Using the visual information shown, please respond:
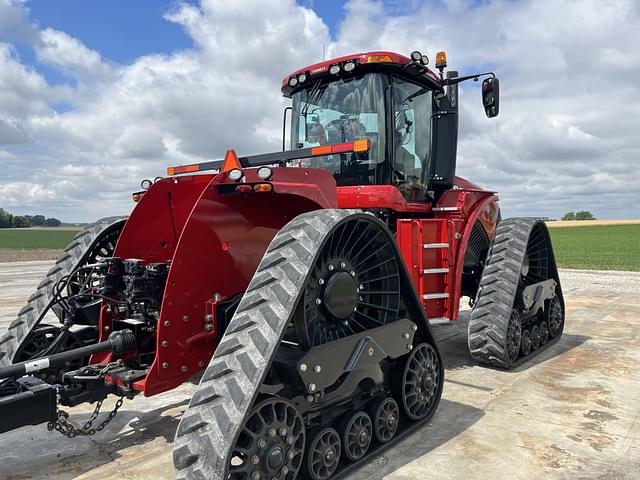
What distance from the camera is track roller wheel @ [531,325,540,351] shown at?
647cm

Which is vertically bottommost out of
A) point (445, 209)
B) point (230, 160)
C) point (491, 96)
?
point (445, 209)

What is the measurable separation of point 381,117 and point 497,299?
237cm

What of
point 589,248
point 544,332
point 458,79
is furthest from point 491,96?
point 589,248

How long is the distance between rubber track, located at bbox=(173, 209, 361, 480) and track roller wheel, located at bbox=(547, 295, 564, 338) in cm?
508

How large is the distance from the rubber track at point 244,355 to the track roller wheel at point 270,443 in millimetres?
127

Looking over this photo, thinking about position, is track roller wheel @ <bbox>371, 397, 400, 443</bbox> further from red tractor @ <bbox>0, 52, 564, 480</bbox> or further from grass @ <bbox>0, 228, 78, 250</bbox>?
grass @ <bbox>0, 228, 78, 250</bbox>

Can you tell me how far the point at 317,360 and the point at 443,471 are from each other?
4.01 feet

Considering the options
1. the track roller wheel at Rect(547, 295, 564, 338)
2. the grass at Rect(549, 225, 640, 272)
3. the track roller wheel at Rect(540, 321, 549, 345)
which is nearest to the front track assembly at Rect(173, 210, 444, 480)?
the track roller wheel at Rect(540, 321, 549, 345)

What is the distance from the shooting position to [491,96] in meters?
5.82

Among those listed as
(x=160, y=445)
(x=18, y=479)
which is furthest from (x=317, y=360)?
(x=18, y=479)

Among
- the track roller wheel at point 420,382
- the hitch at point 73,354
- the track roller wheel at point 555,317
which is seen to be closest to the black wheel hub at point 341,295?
the track roller wheel at point 420,382

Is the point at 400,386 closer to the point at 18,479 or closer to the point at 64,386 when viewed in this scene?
the point at 64,386

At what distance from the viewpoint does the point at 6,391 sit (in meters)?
3.00

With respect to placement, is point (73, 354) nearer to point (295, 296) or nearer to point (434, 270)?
point (295, 296)
